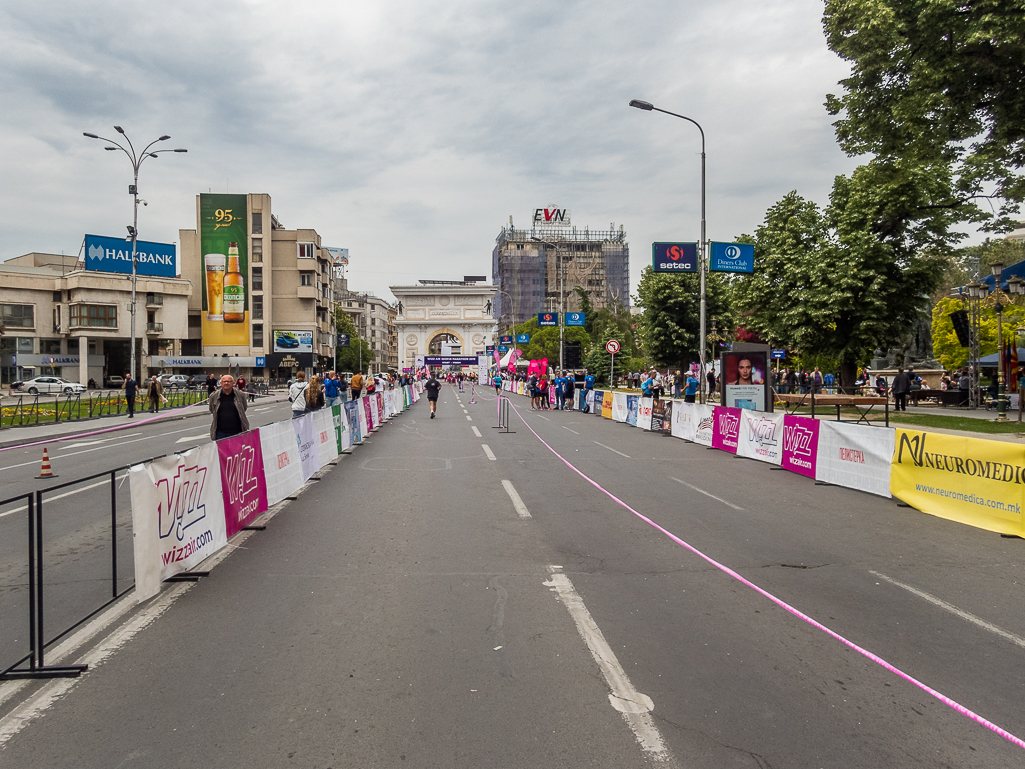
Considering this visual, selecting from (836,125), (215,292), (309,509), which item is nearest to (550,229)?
(215,292)

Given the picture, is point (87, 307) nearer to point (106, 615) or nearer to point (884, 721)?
point (106, 615)

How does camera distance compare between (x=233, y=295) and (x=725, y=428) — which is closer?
(x=725, y=428)

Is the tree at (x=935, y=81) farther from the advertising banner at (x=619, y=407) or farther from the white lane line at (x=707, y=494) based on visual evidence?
the advertising banner at (x=619, y=407)

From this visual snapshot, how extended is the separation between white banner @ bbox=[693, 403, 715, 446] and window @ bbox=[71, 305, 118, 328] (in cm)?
6088

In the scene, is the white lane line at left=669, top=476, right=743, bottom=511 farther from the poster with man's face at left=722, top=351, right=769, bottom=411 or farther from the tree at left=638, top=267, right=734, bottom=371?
the tree at left=638, top=267, right=734, bottom=371

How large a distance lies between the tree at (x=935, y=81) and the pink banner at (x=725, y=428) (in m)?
7.74

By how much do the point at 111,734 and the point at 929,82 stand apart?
18088mm

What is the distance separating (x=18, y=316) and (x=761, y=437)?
6676 centimetres

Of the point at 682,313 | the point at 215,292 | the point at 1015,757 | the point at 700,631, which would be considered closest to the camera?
the point at 1015,757

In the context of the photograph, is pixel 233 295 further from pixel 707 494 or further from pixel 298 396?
pixel 707 494

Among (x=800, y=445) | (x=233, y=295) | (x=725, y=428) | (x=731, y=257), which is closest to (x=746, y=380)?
(x=725, y=428)

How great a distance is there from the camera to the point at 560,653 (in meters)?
4.53

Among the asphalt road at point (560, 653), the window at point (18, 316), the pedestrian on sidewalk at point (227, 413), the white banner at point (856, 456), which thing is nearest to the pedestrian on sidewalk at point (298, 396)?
the pedestrian on sidewalk at point (227, 413)

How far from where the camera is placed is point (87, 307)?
62.2 m
